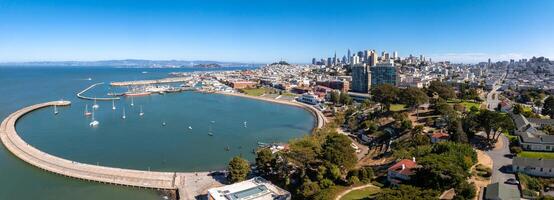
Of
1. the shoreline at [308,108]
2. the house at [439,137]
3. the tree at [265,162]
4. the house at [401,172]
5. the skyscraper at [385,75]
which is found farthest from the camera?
the skyscraper at [385,75]

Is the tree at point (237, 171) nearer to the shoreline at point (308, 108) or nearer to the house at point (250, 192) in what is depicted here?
the house at point (250, 192)

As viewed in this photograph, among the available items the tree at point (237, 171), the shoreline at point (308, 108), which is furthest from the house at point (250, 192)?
the shoreline at point (308, 108)

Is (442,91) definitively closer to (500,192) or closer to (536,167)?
(536,167)

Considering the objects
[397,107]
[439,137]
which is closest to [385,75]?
[397,107]

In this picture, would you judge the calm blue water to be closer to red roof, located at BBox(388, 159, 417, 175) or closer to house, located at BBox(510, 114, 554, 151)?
red roof, located at BBox(388, 159, 417, 175)

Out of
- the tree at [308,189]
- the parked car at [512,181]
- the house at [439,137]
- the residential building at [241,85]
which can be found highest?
the residential building at [241,85]

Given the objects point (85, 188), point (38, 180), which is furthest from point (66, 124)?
point (85, 188)

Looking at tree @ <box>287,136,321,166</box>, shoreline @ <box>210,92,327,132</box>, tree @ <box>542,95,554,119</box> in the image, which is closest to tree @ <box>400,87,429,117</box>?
shoreline @ <box>210,92,327,132</box>
